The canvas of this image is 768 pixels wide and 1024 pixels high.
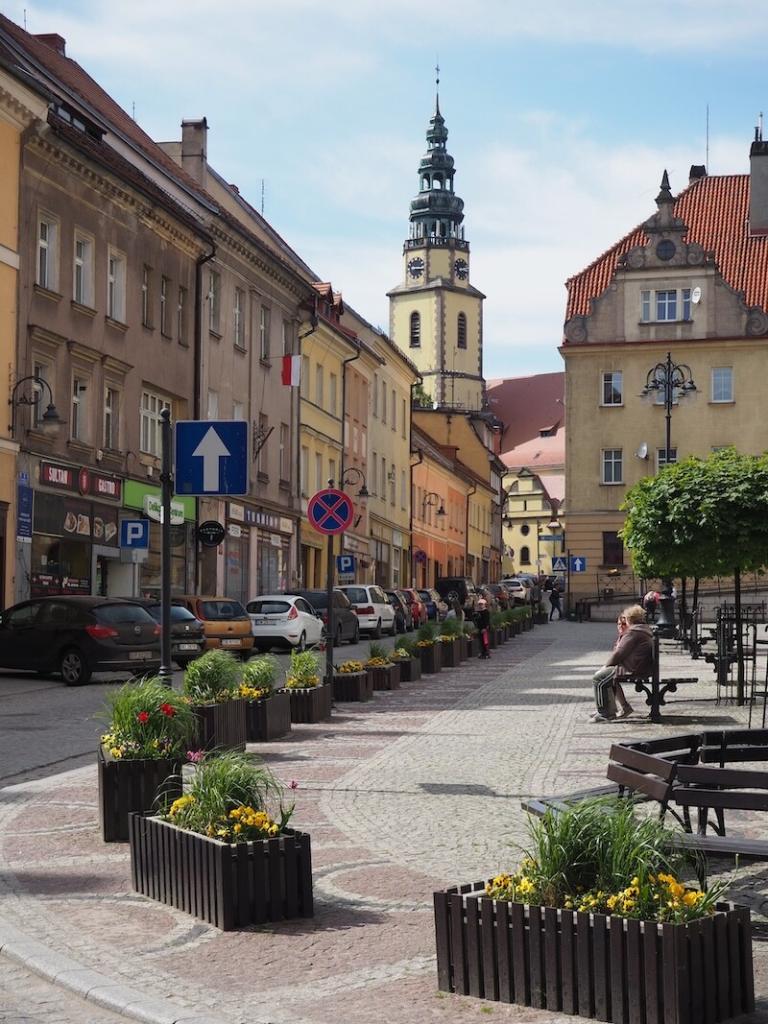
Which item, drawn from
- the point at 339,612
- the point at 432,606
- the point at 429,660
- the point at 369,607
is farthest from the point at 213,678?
the point at 432,606

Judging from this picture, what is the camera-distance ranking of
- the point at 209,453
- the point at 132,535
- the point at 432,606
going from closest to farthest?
the point at 209,453
the point at 132,535
the point at 432,606

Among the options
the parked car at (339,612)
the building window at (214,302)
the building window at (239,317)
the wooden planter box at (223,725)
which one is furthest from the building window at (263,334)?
the wooden planter box at (223,725)

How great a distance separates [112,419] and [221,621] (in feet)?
25.8

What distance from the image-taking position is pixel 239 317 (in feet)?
160

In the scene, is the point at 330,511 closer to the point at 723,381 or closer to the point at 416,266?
the point at 723,381

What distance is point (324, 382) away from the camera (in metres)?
60.2

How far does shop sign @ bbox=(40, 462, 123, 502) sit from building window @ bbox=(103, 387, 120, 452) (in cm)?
90

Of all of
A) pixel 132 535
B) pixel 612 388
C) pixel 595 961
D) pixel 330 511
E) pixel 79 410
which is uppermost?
pixel 612 388

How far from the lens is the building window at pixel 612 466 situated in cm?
7088

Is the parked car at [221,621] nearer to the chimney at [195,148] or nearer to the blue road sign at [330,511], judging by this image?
the blue road sign at [330,511]

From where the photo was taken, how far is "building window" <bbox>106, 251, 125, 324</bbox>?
38600 millimetres

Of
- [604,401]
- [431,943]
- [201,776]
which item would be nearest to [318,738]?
[201,776]

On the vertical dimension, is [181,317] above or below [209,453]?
above

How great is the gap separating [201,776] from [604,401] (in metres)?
64.1
